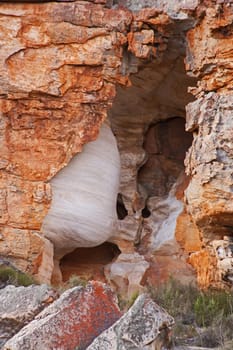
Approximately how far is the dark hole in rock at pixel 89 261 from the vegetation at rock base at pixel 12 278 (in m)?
1.78

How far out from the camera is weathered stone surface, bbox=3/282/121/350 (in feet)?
14.1

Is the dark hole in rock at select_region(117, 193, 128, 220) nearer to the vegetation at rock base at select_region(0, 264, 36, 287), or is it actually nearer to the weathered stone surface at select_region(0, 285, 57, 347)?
the vegetation at rock base at select_region(0, 264, 36, 287)

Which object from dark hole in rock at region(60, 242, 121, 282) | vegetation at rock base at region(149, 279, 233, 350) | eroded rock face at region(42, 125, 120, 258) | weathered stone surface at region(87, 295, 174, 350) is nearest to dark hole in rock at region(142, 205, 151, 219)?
dark hole in rock at region(60, 242, 121, 282)

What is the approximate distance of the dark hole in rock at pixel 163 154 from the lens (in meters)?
10.5

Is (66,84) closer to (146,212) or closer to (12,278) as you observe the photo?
(12,278)

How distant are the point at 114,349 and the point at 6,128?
4854 millimetres

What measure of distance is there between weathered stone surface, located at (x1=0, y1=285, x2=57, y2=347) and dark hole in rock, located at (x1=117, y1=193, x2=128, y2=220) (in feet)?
15.8

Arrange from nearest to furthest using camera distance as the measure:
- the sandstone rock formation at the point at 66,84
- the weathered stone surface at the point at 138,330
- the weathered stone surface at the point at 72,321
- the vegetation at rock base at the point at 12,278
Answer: the weathered stone surface at the point at 138,330 → the weathered stone surface at the point at 72,321 → the vegetation at rock base at the point at 12,278 → the sandstone rock formation at the point at 66,84

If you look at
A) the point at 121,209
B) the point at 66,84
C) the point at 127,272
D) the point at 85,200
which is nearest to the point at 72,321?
the point at 85,200

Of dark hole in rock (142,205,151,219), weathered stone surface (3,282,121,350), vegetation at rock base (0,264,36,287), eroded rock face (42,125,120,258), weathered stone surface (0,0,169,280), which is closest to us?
weathered stone surface (3,282,121,350)

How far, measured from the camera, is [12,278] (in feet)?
23.9

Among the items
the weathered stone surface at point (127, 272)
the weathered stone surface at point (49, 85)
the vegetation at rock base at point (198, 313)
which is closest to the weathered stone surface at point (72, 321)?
the vegetation at rock base at point (198, 313)

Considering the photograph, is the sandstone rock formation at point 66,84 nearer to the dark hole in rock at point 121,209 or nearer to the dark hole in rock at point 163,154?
the dark hole in rock at point 121,209

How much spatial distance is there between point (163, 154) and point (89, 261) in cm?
226
